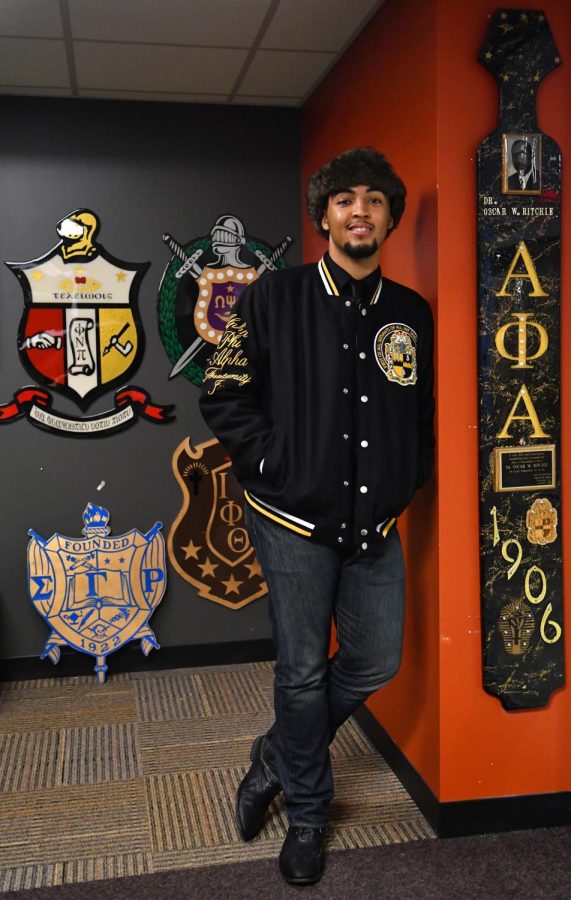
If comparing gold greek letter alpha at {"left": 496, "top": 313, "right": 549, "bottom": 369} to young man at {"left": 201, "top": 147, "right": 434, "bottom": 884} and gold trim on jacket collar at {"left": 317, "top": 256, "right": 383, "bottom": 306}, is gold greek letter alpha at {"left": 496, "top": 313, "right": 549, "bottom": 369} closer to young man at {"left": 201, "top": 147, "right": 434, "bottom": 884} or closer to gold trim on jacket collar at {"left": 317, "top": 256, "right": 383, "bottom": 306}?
young man at {"left": 201, "top": 147, "right": 434, "bottom": 884}

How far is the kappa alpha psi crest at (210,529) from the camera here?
3.75 m

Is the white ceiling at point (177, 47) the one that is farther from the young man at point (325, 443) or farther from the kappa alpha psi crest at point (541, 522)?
the kappa alpha psi crest at point (541, 522)

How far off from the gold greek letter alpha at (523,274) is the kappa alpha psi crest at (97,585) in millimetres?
1886

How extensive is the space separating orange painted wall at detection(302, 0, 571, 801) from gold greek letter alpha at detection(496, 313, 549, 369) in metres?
0.07

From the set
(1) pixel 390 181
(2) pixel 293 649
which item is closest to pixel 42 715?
(2) pixel 293 649

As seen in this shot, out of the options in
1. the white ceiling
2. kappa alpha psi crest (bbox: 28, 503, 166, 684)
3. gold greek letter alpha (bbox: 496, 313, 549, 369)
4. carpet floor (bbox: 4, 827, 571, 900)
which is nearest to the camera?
carpet floor (bbox: 4, 827, 571, 900)

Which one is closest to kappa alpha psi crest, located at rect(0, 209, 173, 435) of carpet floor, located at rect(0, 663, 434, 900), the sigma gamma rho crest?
carpet floor, located at rect(0, 663, 434, 900)

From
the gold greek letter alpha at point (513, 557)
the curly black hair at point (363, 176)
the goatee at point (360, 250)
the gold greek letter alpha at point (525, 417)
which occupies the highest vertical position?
the curly black hair at point (363, 176)

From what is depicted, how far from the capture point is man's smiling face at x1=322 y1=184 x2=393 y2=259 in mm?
2258

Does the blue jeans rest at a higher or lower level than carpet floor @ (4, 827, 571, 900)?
higher

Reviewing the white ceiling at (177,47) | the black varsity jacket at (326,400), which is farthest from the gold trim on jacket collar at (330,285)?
the white ceiling at (177,47)

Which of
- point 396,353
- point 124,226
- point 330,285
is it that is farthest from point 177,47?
point 396,353

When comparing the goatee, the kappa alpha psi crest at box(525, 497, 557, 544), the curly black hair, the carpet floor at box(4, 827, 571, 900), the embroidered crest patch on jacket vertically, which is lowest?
the carpet floor at box(4, 827, 571, 900)

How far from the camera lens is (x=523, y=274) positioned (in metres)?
2.35
